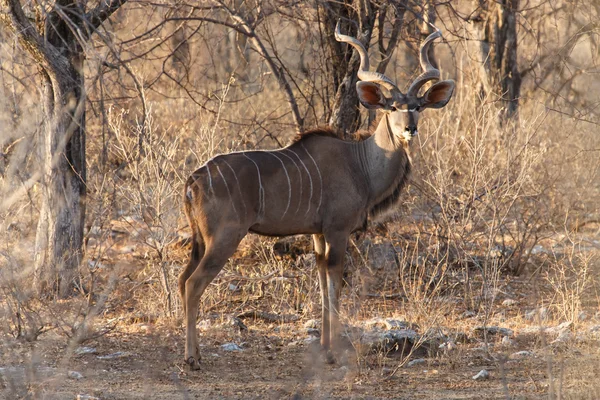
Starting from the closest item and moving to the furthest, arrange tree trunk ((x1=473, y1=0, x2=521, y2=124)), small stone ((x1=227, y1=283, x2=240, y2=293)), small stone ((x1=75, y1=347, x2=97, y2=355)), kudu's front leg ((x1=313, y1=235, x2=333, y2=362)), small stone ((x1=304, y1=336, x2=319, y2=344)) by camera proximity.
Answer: small stone ((x1=75, y1=347, x2=97, y2=355)), kudu's front leg ((x1=313, y1=235, x2=333, y2=362)), small stone ((x1=304, y1=336, x2=319, y2=344)), small stone ((x1=227, y1=283, x2=240, y2=293)), tree trunk ((x1=473, y1=0, x2=521, y2=124))

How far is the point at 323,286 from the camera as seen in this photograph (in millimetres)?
5375

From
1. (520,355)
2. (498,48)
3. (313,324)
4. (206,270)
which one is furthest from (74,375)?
(498,48)

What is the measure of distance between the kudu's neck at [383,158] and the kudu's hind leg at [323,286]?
46cm

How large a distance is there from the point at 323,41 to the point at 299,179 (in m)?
1.84

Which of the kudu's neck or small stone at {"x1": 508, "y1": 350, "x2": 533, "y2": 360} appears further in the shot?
the kudu's neck

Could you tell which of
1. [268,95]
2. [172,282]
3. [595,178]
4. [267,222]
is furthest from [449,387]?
[268,95]

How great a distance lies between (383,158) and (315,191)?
1.82ft

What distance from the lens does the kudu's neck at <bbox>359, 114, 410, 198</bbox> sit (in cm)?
555

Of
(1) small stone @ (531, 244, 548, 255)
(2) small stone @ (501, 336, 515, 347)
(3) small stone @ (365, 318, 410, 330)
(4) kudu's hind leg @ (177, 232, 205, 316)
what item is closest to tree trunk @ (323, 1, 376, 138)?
(3) small stone @ (365, 318, 410, 330)

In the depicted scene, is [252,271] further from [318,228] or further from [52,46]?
[52,46]

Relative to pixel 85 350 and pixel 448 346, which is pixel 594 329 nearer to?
pixel 448 346

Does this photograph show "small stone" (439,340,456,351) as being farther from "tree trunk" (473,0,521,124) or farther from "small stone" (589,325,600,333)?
"tree trunk" (473,0,521,124)

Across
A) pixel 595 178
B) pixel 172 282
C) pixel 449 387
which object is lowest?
pixel 449 387

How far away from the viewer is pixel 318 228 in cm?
529
